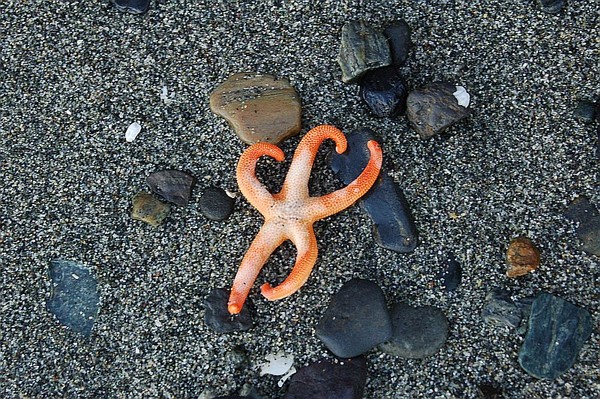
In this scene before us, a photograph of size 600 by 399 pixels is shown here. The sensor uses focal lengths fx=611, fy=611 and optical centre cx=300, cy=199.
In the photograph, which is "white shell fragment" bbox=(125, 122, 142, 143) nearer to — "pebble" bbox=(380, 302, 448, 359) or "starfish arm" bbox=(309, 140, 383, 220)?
"starfish arm" bbox=(309, 140, 383, 220)

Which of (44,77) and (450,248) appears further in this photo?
(44,77)

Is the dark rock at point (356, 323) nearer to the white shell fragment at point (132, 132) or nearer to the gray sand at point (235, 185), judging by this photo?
the gray sand at point (235, 185)

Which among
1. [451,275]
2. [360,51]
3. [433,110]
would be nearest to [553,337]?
[451,275]

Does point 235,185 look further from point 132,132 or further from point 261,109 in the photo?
point 132,132

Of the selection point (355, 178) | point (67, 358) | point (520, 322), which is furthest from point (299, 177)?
point (67, 358)

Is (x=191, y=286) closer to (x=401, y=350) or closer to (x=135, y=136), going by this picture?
(x=135, y=136)

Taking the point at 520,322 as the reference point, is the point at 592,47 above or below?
above
